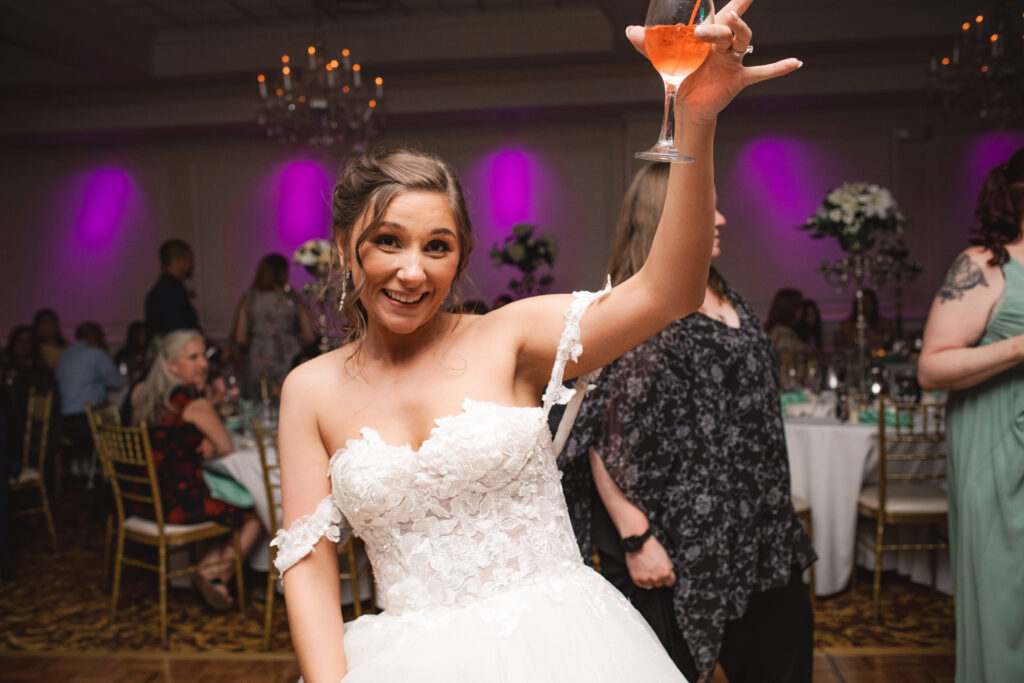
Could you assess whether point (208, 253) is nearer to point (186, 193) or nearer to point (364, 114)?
point (186, 193)

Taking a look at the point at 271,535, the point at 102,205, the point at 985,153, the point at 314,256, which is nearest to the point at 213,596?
the point at 271,535

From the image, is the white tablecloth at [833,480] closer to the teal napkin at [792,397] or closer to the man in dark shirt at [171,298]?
the teal napkin at [792,397]

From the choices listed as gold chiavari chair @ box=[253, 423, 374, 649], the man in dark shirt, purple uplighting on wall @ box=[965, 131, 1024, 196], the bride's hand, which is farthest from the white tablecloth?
purple uplighting on wall @ box=[965, 131, 1024, 196]

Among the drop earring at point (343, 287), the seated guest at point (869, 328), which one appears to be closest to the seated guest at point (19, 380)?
the drop earring at point (343, 287)

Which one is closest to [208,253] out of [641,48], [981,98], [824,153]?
[824,153]

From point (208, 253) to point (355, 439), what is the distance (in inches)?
343

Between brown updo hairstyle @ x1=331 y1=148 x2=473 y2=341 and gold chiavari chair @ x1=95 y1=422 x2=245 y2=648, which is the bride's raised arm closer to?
brown updo hairstyle @ x1=331 y1=148 x2=473 y2=341

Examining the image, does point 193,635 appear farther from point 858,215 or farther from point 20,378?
point 858,215

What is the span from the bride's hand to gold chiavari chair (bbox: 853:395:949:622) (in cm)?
265

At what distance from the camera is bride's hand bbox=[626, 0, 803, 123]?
100cm

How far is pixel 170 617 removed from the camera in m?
3.98

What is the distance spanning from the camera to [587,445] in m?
1.96

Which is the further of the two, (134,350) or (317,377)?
(134,350)

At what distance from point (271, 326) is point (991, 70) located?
15.8 feet
